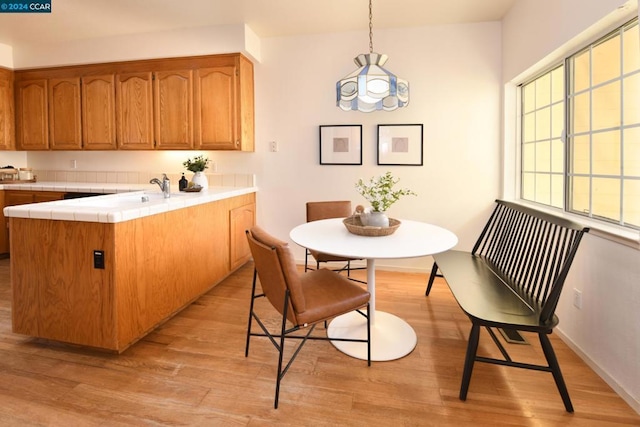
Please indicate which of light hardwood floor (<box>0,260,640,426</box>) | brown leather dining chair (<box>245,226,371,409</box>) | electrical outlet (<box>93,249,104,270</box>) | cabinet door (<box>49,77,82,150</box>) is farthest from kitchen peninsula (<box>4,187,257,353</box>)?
cabinet door (<box>49,77,82,150</box>)

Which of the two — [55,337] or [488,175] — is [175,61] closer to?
[55,337]

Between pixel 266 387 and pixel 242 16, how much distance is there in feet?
10.4

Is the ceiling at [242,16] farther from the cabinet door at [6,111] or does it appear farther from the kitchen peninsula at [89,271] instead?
the kitchen peninsula at [89,271]

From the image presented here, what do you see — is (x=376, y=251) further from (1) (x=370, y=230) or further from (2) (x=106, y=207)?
(2) (x=106, y=207)

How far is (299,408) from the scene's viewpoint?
5.50 feet

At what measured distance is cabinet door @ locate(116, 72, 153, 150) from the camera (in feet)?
12.4

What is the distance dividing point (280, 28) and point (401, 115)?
4.98 ft

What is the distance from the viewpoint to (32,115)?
4.16 meters

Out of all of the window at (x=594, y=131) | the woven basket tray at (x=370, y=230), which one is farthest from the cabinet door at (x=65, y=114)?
the window at (x=594, y=131)

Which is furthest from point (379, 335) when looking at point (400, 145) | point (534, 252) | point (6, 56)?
point (6, 56)

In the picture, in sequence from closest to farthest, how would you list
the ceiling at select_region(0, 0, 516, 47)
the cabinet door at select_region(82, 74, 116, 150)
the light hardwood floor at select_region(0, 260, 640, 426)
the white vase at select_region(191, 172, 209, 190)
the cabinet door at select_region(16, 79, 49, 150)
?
the light hardwood floor at select_region(0, 260, 640, 426)
the ceiling at select_region(0, 0, 516, 47)
the white vase at select_region(191, 172, 209, 190)
the cabinet door at select_region(82, 74, 116, 150)
the cabinet door at select_region(16, 79, 49, 150)

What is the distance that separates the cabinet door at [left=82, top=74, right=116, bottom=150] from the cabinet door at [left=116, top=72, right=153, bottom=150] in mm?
88

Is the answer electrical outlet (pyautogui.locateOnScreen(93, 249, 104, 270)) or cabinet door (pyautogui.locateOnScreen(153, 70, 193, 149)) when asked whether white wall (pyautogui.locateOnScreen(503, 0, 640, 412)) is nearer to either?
electrical outlet (pyautogui.locateOnScreen(93, 249, 104, 270))

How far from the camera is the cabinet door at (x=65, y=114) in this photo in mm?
3998
